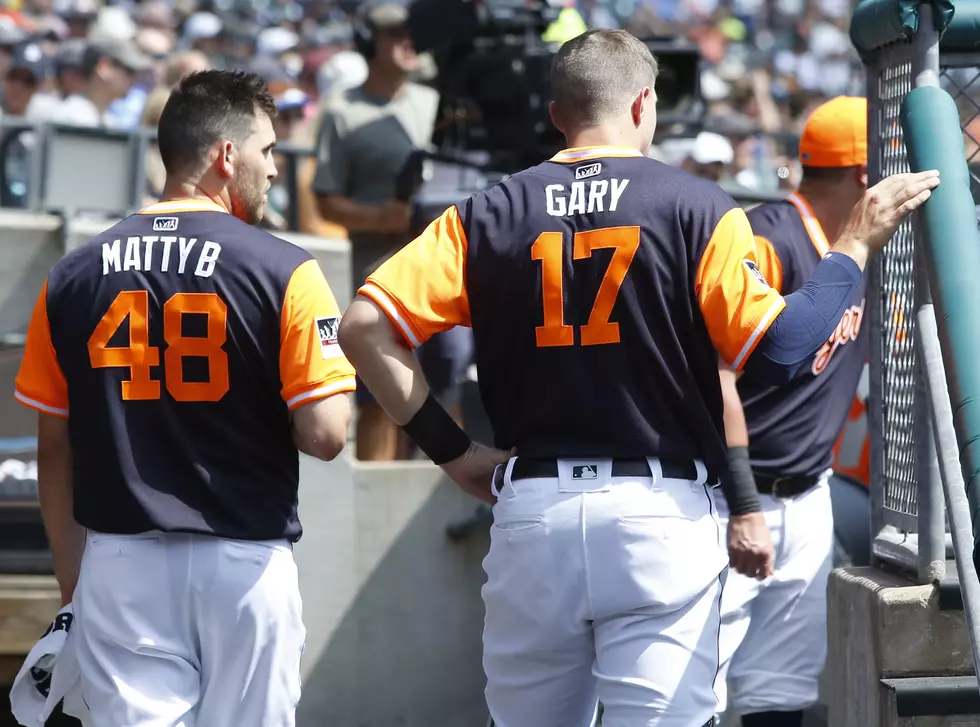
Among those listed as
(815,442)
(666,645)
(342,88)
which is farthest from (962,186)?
(342,88)

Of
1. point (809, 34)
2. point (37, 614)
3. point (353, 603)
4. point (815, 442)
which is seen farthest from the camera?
point (809, 34)

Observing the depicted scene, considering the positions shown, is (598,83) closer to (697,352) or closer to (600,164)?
(600,164)

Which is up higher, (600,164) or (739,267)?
(600,164)

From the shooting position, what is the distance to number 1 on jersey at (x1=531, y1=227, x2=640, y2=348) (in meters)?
2.93

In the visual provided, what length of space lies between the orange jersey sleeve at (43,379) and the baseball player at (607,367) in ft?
2.78

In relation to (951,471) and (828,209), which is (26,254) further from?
(951,471)

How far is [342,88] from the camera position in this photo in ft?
24.0

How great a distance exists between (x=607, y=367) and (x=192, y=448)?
3.39 feet

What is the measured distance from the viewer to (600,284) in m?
2.94

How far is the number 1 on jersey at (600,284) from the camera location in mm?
2928

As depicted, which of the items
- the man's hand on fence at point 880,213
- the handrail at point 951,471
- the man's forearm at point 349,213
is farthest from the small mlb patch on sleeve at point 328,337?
the man's forearm at point 349,213

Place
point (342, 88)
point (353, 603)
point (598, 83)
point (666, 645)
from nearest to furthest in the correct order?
1. point (666, 645)
2. point (598, 83)
3. point (353, 603)
4. point (342, 88)

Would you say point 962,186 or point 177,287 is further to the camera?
point 177,287

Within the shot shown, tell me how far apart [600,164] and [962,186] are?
762 millimetres
